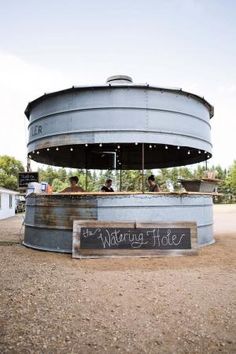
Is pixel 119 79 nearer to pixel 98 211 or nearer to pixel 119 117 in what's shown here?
pixel 119 117

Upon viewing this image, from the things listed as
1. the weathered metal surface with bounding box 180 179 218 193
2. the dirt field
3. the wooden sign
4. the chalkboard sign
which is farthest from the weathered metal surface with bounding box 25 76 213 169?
the dirt field

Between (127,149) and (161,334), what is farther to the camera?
(127,149)

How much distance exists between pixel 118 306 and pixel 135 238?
3853 mm

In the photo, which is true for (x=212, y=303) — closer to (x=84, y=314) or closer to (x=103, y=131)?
(x=84, y=314)

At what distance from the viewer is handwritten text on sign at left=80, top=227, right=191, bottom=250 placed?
864 cm

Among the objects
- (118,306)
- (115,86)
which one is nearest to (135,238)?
(118,306)

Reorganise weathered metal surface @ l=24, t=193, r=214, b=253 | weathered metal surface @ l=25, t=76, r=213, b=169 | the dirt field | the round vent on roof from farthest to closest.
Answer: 1. the round vent on roof
2. weathered metal surface @ l=25, t=76, r=213, b=169
3. weathered metal surface @ l=24, t=193, r=214, b=253
4. the dirt field

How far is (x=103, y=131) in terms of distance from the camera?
9.75 meters

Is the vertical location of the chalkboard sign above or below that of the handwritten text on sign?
above

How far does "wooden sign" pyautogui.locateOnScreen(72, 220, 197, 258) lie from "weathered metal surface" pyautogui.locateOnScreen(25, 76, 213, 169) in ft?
8.35

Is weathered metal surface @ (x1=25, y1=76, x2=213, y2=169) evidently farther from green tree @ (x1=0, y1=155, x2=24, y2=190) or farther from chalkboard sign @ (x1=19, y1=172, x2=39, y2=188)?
green tree @ (x1=0, y1=155, x2=24, y2=190)

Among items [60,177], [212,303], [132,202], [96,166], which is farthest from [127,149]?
[60,177]

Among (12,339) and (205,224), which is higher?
(205,224)

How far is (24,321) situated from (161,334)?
1814mm
